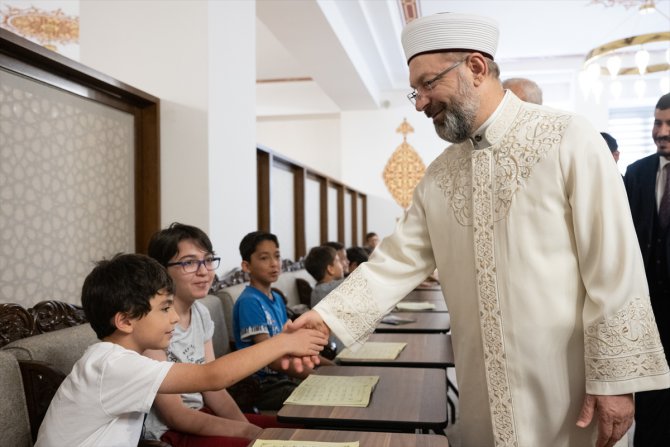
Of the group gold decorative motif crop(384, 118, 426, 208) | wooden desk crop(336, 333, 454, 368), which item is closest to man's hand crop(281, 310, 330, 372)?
wooden desk crop(336, 333, 454, 368)

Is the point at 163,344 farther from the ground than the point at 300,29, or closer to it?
closer to it

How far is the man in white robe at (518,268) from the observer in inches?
53.8

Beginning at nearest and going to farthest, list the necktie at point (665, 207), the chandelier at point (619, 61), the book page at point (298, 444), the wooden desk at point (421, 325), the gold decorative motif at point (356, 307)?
the book page at point (298, 444) → the gold decorative motif at point (356, 307) → the necktie at point (665, 207) → the wooden desk at point (421, 325) → the chandelier at point (619, 61)

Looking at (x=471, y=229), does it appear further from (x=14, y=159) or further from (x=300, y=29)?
(x=300, y=29)

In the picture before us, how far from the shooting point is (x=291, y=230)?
562 cm

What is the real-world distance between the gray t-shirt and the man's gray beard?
1085 mm

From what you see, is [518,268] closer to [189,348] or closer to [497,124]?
[497,124]

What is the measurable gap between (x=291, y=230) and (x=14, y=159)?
3.53 metres

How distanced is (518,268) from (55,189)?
183 centimetres

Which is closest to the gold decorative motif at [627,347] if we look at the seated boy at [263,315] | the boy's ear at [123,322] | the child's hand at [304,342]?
the child's hand at [304,342]

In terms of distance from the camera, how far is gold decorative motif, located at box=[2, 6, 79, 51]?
6719 mm

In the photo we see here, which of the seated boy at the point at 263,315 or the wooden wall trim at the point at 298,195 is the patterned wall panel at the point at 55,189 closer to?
the seated boy at the point at 263,315

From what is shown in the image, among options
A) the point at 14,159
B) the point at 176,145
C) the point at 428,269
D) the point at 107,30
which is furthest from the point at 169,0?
the point at 428,269

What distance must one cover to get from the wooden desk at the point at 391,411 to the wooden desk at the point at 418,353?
13.5 inches
